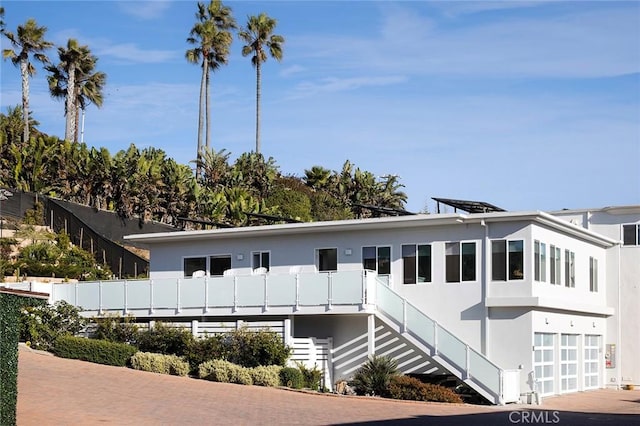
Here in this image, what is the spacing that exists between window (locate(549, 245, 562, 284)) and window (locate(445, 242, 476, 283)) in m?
2.87

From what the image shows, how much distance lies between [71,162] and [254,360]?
89.1ft

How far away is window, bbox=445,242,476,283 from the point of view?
101 ft

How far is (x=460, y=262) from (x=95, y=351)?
11756 mm

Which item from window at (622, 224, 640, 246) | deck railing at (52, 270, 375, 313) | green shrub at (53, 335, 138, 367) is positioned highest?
window at (622, 224, 640, 246)

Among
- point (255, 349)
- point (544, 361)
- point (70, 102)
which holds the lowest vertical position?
point (544, 361)

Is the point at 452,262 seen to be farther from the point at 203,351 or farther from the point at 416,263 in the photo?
the point at 203,351

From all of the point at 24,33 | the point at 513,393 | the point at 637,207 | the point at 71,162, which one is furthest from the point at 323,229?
the point at 24,33

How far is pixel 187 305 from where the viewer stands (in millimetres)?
33594

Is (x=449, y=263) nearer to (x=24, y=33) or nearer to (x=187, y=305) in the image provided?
(x=187, y=305)

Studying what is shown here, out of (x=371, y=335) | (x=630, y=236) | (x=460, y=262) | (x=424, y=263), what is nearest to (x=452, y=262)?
(x=460, y=262)

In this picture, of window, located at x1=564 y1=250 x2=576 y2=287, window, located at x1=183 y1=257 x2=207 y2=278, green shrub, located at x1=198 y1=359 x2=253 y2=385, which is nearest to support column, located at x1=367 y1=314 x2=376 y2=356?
green shrub, located at x1=198 y1=359 x2=253 y2=385

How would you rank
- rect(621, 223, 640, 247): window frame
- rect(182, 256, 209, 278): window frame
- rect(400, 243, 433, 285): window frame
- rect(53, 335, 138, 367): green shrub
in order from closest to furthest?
rect(53, 335, 138, 367): green shrub, rect(400, 243, 433, 285): window frame, rect(182, 256, 209, 278): window frame, rect(621, 223, 640, 247): window frame

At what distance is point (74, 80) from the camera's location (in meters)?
68.6

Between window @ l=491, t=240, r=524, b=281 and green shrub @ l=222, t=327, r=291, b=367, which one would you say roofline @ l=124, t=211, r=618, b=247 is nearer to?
window @ l=491, t=240, r=524, b=281
